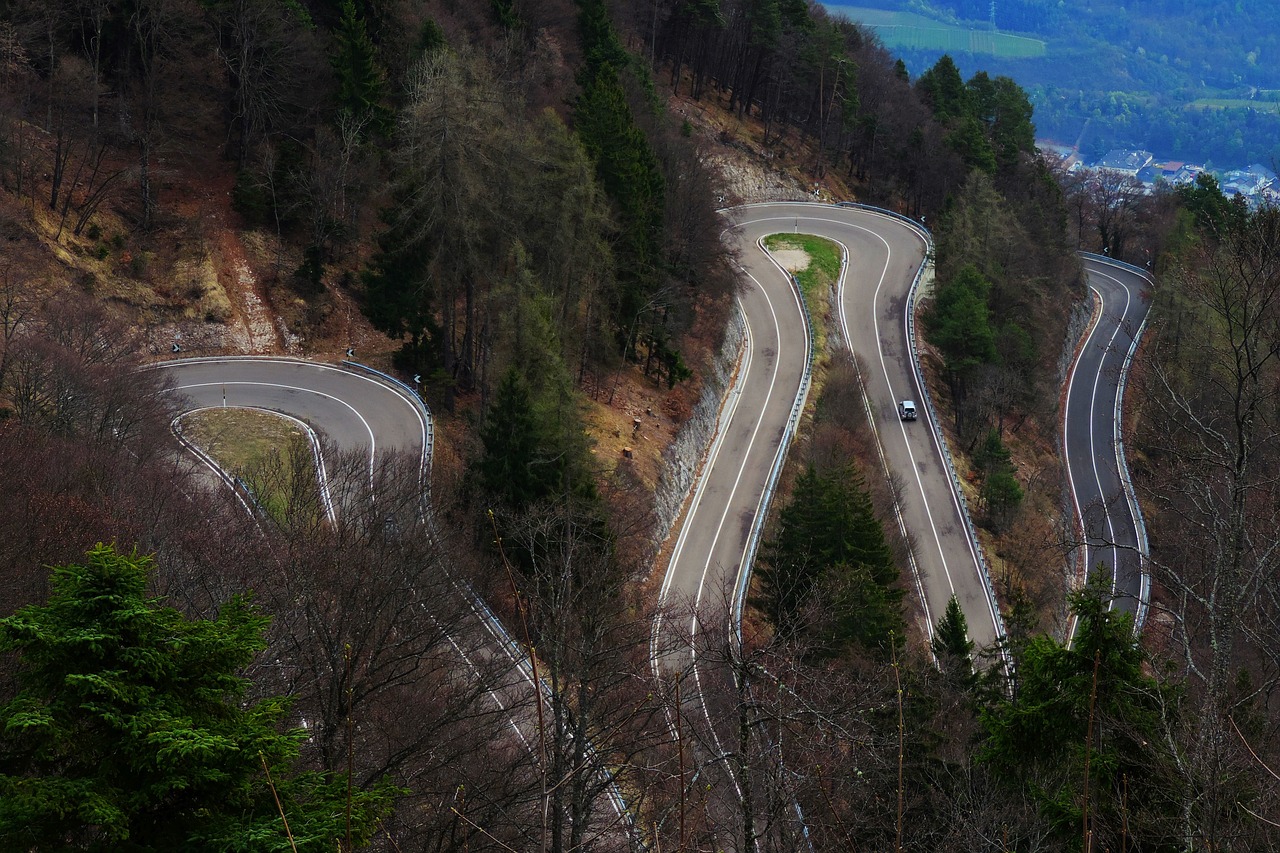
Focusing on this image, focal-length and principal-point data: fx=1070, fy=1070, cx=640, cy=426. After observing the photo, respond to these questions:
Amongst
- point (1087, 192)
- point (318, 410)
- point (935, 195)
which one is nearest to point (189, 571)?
point (318, 410)

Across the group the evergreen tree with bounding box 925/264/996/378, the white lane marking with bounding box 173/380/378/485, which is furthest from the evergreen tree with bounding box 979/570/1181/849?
the evergreen tree with bounding box 925/264/996/378

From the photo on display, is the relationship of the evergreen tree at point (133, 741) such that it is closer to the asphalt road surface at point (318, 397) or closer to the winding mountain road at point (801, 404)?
the winding mountain road at point (801, 404)

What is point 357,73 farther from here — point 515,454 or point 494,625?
point 494,625

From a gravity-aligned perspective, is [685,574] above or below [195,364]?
below

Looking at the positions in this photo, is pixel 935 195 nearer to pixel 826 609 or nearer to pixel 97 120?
pixel 97 120

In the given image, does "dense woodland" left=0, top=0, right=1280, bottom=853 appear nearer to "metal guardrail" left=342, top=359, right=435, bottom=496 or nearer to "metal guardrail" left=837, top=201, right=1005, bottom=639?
"metal guardrail" left=342, top=359, right=435, bottom=496
